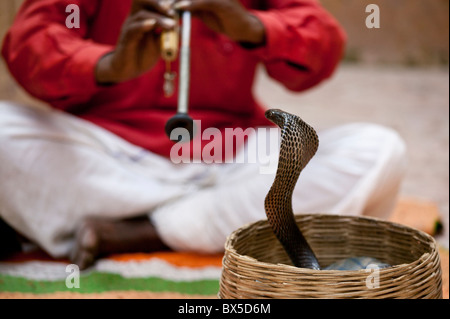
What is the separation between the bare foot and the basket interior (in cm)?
62

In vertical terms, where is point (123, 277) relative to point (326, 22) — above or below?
below

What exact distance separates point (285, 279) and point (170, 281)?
694mm

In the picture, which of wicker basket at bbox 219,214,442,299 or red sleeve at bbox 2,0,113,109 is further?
red sleeve at bbox 2,0,113,109

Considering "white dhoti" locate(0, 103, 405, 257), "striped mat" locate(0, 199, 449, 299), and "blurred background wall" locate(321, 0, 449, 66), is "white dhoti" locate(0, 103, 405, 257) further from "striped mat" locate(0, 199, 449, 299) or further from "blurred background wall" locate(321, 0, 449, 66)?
"blurred background wall" locate(321, 0, 449, 66)

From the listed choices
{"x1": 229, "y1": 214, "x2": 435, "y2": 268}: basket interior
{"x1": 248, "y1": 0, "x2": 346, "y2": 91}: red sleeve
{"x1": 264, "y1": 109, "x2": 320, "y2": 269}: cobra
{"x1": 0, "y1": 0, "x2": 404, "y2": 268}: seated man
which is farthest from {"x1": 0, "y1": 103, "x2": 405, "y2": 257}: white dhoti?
{"x1": 264, "y1": 109, "x2": 320, "y2": 269}: cobra

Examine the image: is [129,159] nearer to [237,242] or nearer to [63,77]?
[63,77]

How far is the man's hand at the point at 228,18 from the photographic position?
4.09ft

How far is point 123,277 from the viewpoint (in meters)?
1.39

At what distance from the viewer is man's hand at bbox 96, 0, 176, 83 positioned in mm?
→ 1222

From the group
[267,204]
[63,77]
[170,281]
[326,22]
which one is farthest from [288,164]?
[326,22]

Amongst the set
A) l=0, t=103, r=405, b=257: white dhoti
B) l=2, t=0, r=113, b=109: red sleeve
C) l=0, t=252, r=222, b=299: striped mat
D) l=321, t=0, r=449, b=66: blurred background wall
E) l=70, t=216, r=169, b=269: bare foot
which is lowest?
l=0, t=252, r=222, b=299: striped mat

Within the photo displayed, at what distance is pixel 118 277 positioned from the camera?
139 cm

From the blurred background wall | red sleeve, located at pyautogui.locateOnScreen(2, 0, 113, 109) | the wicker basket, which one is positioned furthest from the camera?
the blurred background wall

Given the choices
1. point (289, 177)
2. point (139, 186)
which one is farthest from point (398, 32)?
point (289, 177)
